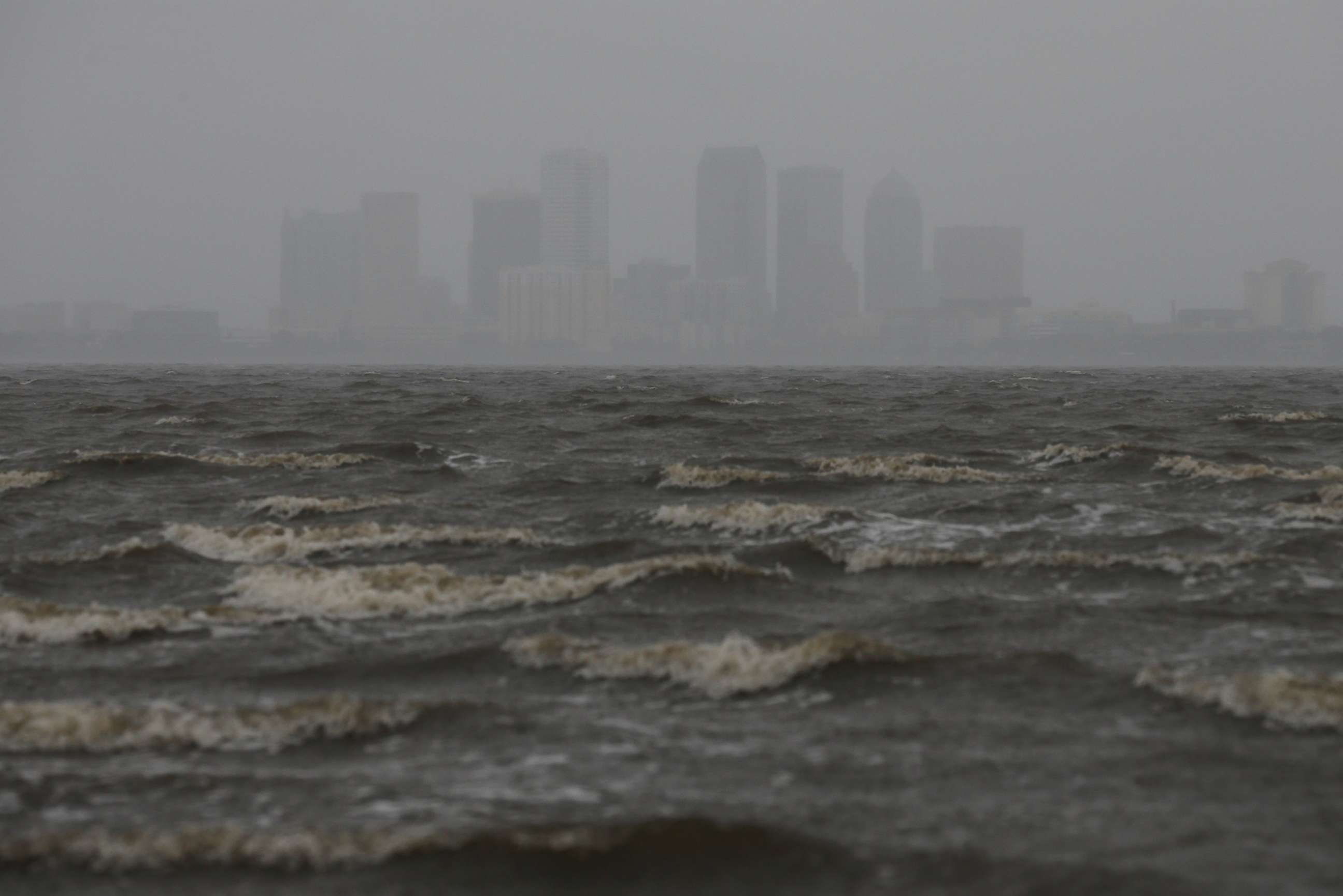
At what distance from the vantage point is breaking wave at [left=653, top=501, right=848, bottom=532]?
53.6ft

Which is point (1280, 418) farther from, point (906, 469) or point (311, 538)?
point (311, 538)

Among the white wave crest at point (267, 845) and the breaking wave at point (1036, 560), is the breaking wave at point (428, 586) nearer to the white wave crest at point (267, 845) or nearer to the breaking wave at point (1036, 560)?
the breaking wave at point (1036, 560)

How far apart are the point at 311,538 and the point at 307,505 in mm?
2574

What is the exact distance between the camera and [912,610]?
11703 millimetres

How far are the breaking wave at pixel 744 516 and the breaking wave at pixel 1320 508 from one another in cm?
487

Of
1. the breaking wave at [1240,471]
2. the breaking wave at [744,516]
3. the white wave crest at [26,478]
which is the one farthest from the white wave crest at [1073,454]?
the white wave crest at [26,478]

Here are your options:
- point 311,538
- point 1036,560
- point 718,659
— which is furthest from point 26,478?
point 718,659

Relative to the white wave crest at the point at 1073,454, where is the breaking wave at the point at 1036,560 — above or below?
below

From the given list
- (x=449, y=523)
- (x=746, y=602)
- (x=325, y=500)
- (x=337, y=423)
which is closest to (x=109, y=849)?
(x=746, y=602)

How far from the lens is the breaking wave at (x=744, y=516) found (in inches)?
643

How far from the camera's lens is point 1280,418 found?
109ft

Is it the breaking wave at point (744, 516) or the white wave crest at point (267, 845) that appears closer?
the white wave crest at point (267, 845)

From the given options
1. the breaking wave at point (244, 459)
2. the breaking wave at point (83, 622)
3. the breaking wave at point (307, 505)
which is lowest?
the breaking wave at point (83, 622)

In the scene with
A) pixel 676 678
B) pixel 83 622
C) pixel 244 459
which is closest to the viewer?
pixel 676 678
